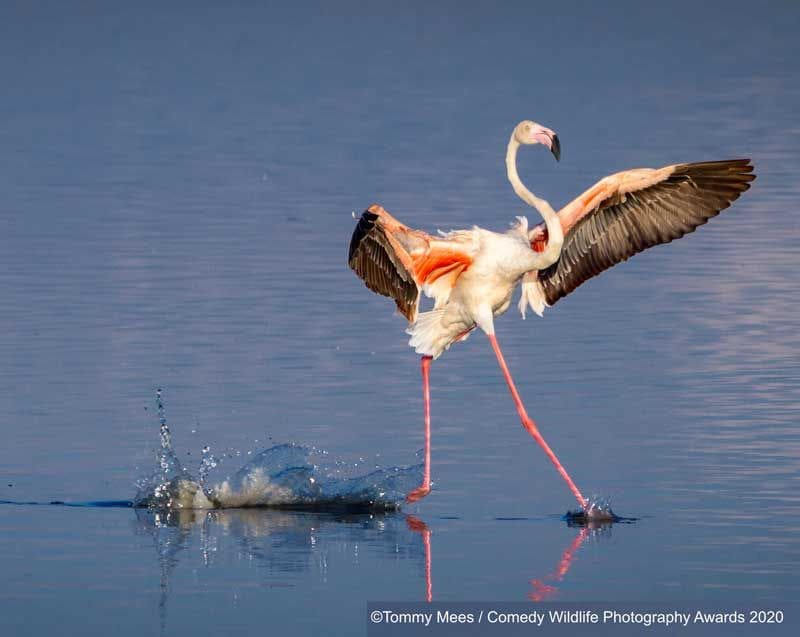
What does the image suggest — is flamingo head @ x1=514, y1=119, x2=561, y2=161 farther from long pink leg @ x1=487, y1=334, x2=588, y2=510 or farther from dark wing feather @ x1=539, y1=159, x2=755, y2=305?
long pink leg @ x1=487, y1=334, x2=588, y2=510

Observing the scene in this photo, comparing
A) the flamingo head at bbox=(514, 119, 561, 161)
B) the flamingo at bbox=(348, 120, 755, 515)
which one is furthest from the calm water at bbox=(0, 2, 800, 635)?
the flamingo head at bbox=(514, 119, 561, 161)

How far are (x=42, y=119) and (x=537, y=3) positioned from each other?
26.5m

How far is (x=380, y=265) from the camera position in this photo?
13344 mm

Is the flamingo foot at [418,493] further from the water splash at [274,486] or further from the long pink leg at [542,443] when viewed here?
the long pink leg at [542,443]

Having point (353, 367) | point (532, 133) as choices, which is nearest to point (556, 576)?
point (532, 133)

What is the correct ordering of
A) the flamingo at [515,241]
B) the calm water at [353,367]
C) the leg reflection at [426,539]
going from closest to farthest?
the leg reflection at [426,539] < the calm water at [353,367] < the flamingo at [515,241]

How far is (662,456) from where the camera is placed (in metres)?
13.0

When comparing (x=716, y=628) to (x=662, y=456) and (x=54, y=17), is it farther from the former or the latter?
(x=54, y=17)

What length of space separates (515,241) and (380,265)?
3.05ft

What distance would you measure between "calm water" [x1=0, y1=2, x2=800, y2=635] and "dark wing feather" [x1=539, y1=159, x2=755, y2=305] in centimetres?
104

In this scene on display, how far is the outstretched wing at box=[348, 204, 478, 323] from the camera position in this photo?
13.1 metres

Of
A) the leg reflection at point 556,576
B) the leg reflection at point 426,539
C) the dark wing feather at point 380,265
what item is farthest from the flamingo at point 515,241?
the leg reflection at point 556,576

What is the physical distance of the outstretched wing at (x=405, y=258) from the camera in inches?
514

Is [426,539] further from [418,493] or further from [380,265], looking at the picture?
[380,265]
